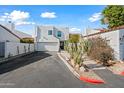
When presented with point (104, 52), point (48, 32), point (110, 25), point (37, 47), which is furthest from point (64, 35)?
point (104, 52)

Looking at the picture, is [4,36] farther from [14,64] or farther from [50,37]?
[50,37]

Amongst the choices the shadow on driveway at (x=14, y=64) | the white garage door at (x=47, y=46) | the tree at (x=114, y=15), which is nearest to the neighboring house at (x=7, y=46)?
the shadow on driveway at (x=14, y=64)

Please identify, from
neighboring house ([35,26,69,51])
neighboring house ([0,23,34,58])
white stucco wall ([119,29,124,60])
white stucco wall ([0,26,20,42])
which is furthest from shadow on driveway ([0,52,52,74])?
neighboring house ([35,26,69,51])

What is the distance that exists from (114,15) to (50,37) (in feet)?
65.9

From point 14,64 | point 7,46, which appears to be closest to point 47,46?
point 7,46

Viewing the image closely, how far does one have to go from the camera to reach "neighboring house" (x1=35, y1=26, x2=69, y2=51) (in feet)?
174

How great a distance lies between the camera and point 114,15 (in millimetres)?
37625

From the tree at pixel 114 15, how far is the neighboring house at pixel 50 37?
16.4 m

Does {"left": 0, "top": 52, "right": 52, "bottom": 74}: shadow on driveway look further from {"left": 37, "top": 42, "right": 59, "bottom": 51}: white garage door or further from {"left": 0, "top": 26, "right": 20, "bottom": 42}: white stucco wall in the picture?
{"left": 37, "top": 42, "right": 59, "bottom": 51}: white garage door

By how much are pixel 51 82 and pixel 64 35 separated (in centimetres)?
4445

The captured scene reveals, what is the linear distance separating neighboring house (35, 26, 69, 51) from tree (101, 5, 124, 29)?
1641 centimetres

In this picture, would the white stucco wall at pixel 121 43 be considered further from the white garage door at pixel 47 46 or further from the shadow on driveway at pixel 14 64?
the white garage door at pixel 47 46

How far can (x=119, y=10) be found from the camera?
36.9m
